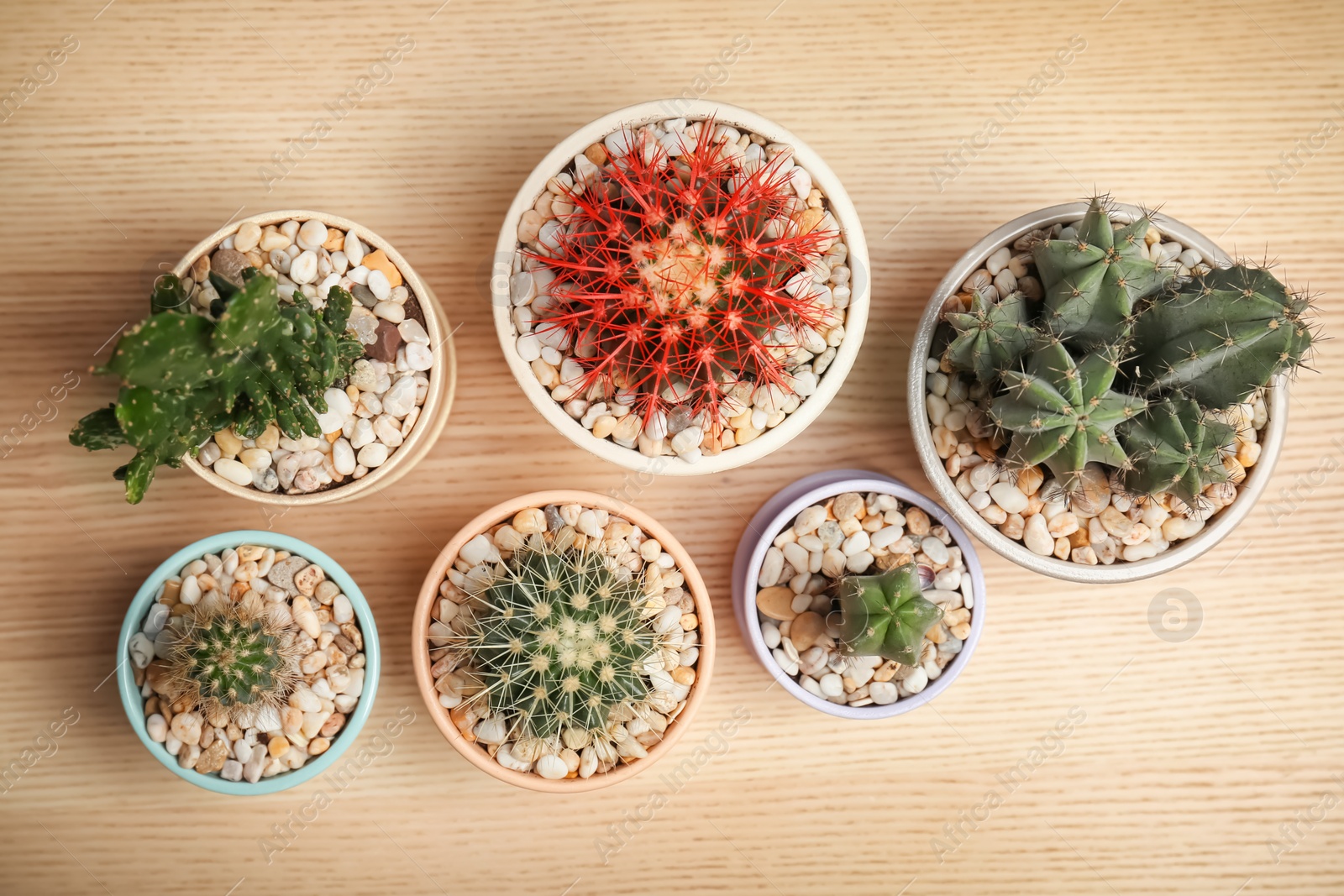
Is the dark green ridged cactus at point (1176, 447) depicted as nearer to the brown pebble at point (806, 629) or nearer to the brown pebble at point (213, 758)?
the brown pebble at point (806, 629)

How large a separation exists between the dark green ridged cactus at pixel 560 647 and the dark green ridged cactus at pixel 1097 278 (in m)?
Result: 0.81

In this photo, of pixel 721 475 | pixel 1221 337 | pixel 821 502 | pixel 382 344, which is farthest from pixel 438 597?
pixel 1221 337

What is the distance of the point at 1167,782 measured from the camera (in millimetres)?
1756

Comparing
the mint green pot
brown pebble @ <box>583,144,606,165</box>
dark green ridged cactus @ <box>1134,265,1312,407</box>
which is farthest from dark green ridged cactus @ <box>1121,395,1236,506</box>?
the mint green pot

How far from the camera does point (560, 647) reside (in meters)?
1.30

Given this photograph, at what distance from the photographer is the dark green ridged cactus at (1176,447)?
127 cm

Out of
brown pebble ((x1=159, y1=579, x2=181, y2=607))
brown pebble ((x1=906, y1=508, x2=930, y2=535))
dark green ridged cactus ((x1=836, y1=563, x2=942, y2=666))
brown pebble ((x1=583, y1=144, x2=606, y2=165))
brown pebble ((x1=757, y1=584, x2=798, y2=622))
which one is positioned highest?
brown pebble ((x1=583, y1=144, x2=606, y2=165))

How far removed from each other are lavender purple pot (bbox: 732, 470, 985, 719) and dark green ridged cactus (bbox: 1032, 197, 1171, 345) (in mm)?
413

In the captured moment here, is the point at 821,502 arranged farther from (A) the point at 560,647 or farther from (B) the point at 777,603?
(A) the point at 560,647

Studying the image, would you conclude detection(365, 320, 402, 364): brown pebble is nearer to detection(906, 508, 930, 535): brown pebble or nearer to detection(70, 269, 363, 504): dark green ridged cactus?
detection(70, 269, 363, 504): dark green ridged cactus

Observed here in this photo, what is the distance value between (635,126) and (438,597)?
34.9 inches

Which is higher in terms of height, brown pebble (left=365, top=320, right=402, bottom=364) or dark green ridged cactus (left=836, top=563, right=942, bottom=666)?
brown pebble (left=365, top=320, right=402, bottom=364)

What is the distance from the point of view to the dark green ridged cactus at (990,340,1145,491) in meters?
1.21

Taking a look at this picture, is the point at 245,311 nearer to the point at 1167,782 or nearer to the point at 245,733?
the point at 245,733
